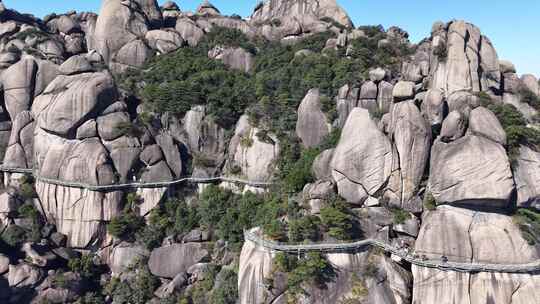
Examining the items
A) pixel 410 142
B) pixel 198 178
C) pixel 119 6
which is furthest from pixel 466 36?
pixel 119 6

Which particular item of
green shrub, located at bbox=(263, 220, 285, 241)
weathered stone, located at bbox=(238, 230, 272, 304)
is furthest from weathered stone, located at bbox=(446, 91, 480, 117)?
weathered stone, located at bbox=(238, 230, 272, 304)

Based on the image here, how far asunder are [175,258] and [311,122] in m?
19.7

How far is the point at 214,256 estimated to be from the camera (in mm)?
36312

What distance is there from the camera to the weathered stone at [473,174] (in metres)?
27.3

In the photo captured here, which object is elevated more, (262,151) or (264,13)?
(264,13)

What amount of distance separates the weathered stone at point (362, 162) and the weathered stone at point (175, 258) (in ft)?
49.9

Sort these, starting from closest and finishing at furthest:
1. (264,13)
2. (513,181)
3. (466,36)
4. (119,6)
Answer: (513,181) < (466,36) < (119,6) < (264,13)

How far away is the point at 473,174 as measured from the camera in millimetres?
27906

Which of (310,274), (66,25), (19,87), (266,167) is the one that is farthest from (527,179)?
(66,25)

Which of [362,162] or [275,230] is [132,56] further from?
[362,162]

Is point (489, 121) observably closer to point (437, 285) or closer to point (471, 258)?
point (471, 258)

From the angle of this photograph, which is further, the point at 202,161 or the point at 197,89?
the point at 197,89

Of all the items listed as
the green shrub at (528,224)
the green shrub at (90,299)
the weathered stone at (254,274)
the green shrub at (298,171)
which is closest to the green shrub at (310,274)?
the weathered stone at (254,274)

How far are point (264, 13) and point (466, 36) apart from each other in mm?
39205
